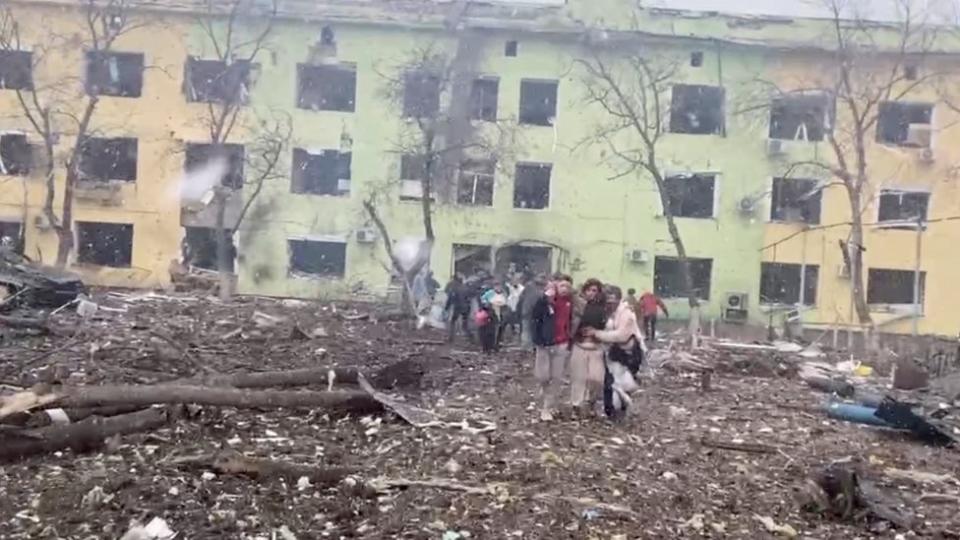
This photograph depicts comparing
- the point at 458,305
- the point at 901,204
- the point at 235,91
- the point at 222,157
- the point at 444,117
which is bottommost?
the point at 458,305

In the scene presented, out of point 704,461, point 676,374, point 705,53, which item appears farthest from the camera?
point 705,53

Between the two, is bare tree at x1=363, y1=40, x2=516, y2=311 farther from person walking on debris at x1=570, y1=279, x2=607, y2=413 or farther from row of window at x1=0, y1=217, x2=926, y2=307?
person walking on debris at x1=570, y1=279, x2=607, y2=413

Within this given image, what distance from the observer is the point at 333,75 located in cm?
3094

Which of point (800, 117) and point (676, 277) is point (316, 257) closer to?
point (676, 277)

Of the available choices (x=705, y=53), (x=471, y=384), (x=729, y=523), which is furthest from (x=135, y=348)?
(x=705, y=53)

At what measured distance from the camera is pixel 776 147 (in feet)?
99.4

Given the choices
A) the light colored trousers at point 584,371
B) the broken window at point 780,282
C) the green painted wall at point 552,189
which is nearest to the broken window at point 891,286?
the broken window at point 780,282

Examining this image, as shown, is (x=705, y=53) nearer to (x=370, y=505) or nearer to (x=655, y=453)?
(x=655, y=453)

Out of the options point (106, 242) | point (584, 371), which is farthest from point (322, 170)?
point (584, 371)

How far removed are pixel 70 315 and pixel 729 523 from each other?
1293 centimetres

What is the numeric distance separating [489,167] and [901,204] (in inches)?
481

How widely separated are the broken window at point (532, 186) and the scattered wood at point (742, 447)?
20933 millimetres

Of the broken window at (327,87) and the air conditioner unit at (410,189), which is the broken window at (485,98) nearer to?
the air conditioner unit at (410,189)

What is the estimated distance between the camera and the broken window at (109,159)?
101 feet
